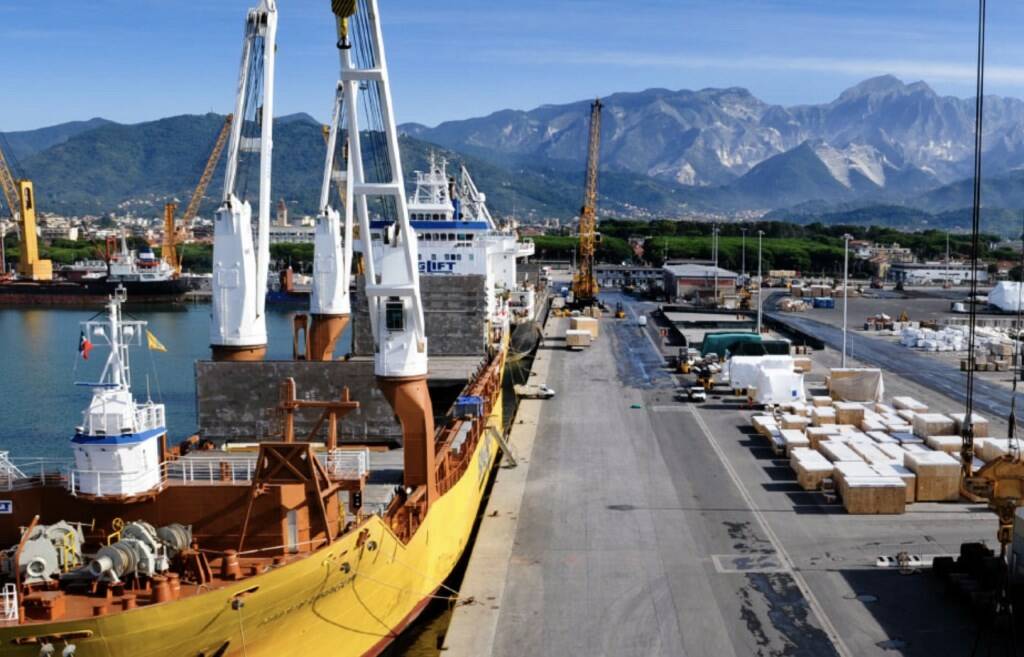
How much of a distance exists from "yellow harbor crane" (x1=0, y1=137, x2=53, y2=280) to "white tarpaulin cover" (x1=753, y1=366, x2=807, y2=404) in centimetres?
10901

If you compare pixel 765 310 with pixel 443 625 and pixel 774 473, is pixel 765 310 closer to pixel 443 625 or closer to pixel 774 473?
pixel 774 473

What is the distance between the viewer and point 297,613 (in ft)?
52.7

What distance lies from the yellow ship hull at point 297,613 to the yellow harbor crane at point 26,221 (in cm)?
11894

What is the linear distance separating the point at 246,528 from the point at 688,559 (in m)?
10.6

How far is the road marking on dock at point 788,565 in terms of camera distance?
61.5ft

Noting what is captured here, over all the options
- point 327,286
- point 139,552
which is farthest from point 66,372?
point 139,552

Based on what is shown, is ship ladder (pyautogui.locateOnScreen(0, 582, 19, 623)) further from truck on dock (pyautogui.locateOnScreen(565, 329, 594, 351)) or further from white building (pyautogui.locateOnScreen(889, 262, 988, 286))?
white building (pyautogui.locateOnScreen(889, 262, 988, 286))

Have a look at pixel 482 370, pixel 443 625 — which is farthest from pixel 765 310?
pixel 443 625

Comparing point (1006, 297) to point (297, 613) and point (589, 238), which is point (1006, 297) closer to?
point (589, 238)

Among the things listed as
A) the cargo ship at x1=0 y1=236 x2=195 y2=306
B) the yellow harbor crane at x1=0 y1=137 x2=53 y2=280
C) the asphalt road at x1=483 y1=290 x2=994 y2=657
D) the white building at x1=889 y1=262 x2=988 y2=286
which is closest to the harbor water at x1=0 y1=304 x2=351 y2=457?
the asphalt road at x1=483 y1=290 x2=994 y2=657

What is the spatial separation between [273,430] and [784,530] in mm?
16060

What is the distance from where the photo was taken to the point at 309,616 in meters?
16.5

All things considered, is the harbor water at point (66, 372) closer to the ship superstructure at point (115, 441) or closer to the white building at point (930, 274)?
the ship superstructure at point (115, 441)

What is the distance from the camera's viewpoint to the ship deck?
18.9 m
